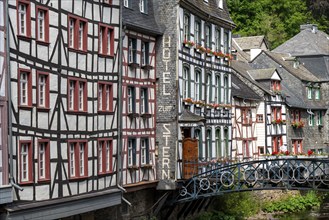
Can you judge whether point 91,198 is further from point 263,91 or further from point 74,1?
point 263,91

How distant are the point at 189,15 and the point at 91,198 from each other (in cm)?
1237

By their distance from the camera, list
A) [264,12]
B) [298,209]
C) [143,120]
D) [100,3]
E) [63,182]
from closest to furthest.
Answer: [63,182]
[100,3]
[143,120]
[298,209]
[264,12]

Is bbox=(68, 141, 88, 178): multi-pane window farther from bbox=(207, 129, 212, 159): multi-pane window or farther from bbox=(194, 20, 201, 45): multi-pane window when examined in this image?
bbox=(207, 129, 212, 159): multi-pane window

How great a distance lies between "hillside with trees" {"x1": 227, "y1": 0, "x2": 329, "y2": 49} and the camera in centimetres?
8944

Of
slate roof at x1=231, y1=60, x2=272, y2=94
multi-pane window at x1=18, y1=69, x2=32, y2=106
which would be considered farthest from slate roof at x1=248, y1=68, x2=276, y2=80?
multi-pane window at x1=18, y1=69, x2=32, y2=106

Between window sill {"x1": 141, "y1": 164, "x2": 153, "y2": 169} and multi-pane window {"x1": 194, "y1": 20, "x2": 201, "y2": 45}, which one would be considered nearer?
window sill {"x1": 141, "y1": 164, "x2": 153, "y2": 169}

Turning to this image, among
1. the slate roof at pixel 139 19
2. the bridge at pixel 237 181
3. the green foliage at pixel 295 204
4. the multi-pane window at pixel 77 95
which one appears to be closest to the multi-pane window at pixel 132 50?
the slate roof at pixel 139 19

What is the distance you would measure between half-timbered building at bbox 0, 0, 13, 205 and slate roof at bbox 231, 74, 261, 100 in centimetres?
2750

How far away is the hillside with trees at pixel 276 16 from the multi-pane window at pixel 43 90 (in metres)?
59.2

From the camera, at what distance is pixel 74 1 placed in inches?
1235

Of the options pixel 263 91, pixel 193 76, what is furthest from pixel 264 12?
pixel 193 76

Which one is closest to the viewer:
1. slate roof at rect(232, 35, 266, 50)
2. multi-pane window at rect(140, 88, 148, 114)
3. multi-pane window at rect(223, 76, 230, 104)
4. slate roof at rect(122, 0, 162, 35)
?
slate roof at rect(122, 0, 162, 35)

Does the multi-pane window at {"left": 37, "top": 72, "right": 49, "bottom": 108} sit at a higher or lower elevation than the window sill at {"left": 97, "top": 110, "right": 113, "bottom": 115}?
higher

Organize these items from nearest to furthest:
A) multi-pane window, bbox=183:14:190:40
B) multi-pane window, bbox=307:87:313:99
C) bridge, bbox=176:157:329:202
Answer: bridge, bbox=176:157:329:202 → multi-pane window, bbox=183:14:190:40 → multi-pane window, bbox=307:87:313:99
